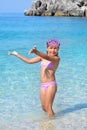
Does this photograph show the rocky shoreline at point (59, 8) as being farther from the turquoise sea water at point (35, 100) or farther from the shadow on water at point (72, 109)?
the shadow on water at point (72, 109)

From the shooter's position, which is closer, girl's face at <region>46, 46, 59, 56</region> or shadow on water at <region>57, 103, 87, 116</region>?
girl's face at <region>46, 46, 59, 56</region>

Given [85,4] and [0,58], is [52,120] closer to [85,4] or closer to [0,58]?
[0,58]

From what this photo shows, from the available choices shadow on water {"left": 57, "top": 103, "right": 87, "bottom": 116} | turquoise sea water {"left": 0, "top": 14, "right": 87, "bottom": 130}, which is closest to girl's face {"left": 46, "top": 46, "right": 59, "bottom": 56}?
turquoise sea water {"left": 0, "top": 14, "right": 87, "bottom": 130}

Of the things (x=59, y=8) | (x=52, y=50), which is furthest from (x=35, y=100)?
(x=59, y=8)

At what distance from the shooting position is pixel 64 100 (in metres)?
8.95

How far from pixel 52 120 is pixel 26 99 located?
1948 mm

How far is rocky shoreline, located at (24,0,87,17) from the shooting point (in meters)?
88.2

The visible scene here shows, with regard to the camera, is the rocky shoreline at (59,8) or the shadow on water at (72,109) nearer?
the shadow on water at (72,109)

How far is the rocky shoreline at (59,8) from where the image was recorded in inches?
3473

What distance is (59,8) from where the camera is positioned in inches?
3676

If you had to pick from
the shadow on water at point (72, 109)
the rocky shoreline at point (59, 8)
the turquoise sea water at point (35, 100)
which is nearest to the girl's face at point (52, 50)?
the turquoise sea water at point (35, 100)

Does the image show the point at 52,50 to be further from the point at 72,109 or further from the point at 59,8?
the point at 59,8

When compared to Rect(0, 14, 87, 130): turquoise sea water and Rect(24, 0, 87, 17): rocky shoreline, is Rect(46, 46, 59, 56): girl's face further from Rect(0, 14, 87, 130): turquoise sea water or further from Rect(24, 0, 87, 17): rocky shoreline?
Rect(24, 0, 87, 17): rocky shoreline

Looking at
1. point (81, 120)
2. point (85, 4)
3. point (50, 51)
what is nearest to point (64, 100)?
A: point (81, 120)
